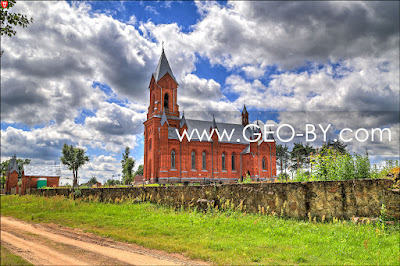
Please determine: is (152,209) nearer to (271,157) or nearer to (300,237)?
(300,237)

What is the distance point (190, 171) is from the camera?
42375mm

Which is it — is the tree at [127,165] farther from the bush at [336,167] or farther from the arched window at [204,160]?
the bush at [336,167]

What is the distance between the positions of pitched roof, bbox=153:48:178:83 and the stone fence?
108 ft

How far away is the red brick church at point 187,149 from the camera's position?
4084 cm

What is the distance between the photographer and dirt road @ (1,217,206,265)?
7904mm

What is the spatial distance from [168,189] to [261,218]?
6149 millimetres

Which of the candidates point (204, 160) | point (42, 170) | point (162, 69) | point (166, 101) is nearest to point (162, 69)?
point (162, 69)

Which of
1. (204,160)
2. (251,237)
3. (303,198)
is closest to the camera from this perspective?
(251,237)

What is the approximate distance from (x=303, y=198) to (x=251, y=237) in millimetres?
3391

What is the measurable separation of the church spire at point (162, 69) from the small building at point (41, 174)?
24.4 meters

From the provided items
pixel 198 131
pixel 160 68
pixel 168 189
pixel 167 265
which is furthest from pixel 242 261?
pixel 160 68

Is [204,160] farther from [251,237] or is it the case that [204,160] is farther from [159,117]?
[251,237]

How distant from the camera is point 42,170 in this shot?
160ft

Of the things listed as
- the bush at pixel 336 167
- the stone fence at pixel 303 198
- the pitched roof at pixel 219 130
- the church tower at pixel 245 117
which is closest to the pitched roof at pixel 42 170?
the pitched roof at pixel 219 130
